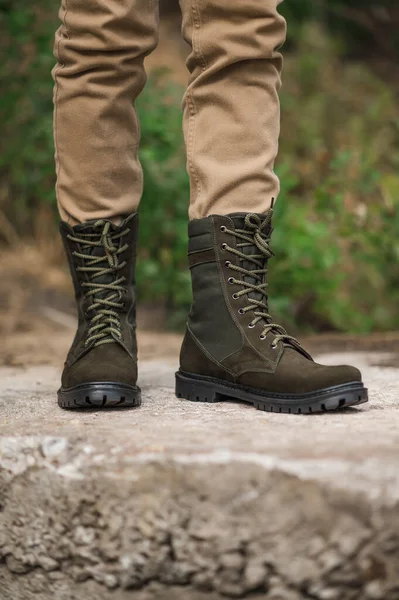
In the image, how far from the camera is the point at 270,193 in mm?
1696

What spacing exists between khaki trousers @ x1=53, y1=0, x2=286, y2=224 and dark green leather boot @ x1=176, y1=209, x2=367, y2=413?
2.2 inches

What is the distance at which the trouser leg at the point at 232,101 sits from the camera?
Answer: 1603 millimetres

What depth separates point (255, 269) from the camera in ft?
5.58

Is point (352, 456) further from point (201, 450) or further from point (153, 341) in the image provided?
point (153, 341)

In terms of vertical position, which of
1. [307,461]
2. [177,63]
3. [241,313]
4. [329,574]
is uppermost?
[177,63]

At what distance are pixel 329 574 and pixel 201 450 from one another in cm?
27

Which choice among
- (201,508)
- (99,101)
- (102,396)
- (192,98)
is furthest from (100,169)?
(201,508)

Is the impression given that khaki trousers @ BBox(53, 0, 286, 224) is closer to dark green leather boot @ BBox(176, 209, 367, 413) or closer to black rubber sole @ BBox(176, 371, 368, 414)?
dark green leather boot @ BBox(176, 209, 367, 413)

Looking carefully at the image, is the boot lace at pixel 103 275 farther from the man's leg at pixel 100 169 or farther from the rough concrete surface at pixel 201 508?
the rough concrete surface at pixel 201 508

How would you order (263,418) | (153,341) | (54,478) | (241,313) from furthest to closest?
1. (153,341)
2. (241,313)
3. (263,418)
4. (54,478)

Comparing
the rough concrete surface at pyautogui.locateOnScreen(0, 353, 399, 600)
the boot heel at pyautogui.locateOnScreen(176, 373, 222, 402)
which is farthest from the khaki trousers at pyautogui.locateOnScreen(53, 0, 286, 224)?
the rough concrete surface at pyautogui.locateOnScreen(0, 353, 399, 600)

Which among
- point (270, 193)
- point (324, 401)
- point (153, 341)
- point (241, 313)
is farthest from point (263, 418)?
point (153, 341)

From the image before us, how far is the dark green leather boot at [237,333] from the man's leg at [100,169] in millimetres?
158

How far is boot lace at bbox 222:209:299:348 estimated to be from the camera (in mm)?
1661
